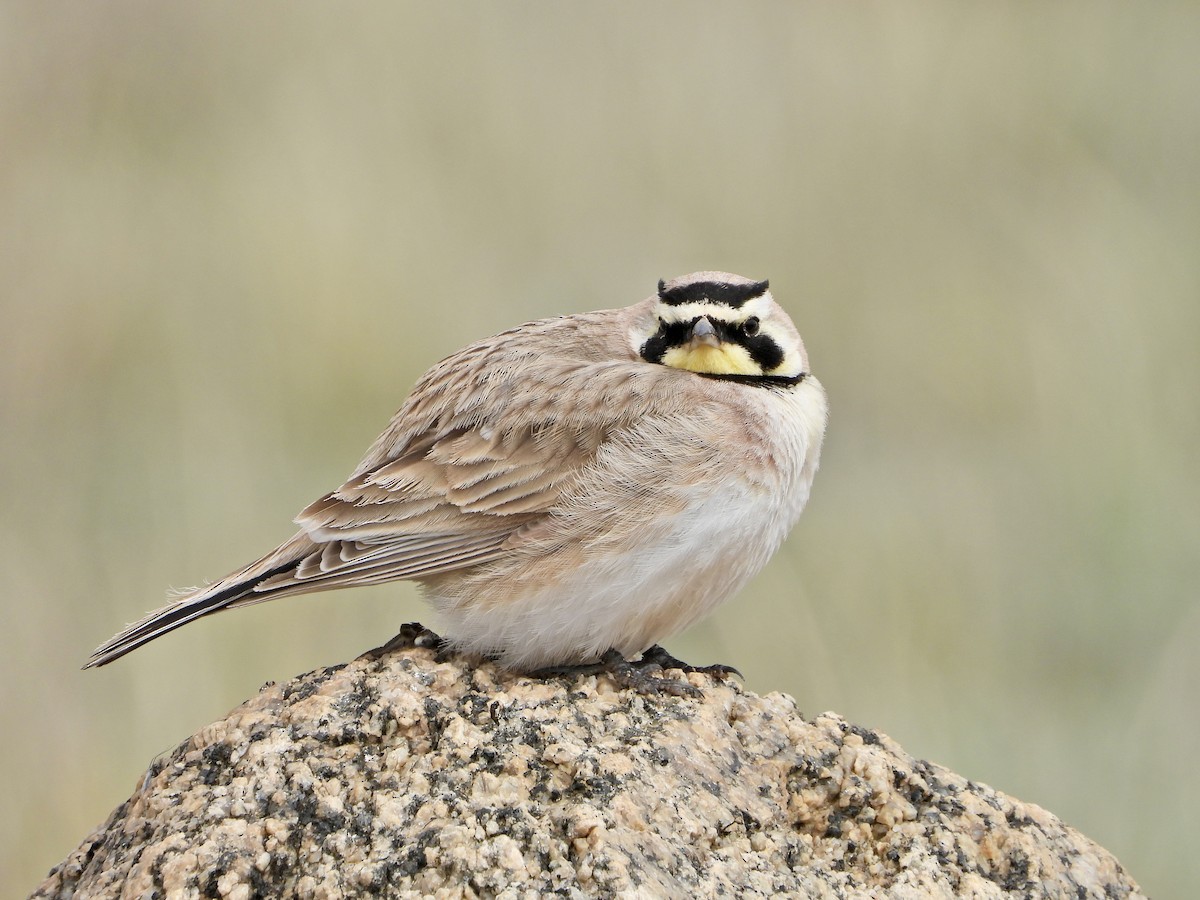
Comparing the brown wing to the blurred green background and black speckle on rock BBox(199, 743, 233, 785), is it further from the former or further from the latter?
the blurred green background

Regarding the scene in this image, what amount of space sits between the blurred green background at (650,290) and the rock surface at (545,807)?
234cm

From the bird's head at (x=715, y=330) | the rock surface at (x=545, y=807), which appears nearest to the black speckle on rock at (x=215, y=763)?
the rock surface at (x=545, y=807)

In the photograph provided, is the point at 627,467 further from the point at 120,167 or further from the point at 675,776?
the point at 120,167

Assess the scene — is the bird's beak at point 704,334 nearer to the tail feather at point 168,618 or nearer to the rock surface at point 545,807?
the rock surface at point 545,807

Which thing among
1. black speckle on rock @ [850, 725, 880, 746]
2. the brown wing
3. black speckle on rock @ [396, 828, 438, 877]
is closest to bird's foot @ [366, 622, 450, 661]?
the brown wing

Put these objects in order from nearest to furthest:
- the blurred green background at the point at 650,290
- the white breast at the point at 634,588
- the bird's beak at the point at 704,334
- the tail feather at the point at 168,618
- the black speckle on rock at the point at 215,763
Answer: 1. the black speckle on rock at the point at 215,763
2. the tail feather at the point at 168,618
3. the white breast at the point at 634,588
4. the bird's beak at the point at 704,334
5. the blurred green background at the point at 650,290

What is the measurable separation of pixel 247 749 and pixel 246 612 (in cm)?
313

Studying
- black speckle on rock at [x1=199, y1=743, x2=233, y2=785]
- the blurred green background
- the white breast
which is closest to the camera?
black speckle on rock at [x1=199, y1=743, x2=233, y2=785]

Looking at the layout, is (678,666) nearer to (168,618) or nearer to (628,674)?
(628,674)

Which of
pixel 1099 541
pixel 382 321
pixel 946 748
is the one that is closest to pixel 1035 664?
pixel 1099 541

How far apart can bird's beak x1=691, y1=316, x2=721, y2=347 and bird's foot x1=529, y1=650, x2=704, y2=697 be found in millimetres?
1166

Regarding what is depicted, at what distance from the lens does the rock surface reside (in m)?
3.19

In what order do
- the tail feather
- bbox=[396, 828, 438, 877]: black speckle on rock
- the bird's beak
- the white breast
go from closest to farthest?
1. bbox=[396, 828, 438, 877]: black speckle on rock
2. the tail feather
3. the white breast
4. the bird's beak

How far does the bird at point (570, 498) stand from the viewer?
4.46m
